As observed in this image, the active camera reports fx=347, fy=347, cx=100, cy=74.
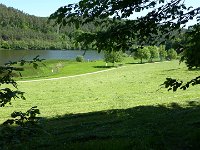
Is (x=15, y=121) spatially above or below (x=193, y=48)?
below

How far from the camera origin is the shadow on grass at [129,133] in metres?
8.62

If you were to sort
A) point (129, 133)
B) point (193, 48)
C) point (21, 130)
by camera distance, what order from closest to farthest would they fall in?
point (21, 130) → point (193, 48) → point (129, 133)

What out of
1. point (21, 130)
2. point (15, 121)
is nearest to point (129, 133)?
point (15, 121)

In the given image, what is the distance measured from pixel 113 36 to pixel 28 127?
281 centimetres

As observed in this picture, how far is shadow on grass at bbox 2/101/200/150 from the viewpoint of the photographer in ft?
28.3

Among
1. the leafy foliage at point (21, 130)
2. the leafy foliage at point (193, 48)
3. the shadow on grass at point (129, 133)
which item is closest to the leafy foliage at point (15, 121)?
the leafy foliage at point (21, 130)

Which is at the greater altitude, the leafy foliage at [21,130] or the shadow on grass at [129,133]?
the leafy foliage at [21,130]

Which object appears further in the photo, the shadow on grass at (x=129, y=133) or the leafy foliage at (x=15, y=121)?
the shadow on grass at (x=129, y=133)

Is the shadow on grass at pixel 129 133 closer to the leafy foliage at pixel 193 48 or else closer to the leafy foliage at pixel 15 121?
the leafy foliage at pixel 15 121

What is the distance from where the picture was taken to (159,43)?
856 centimetres

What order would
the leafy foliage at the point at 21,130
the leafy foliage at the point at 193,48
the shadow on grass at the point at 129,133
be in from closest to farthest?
1. the leafy foliage at the point at 21,130
2. the leafy foliage at the point at 193,48
3. the shadow on grass at the point at 129,133

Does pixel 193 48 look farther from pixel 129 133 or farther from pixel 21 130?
pixel 129 133

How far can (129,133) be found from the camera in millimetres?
11516

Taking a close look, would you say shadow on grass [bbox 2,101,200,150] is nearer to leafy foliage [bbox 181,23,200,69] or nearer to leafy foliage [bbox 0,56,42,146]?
leafy foliage [bbox 0,56,42,146]
